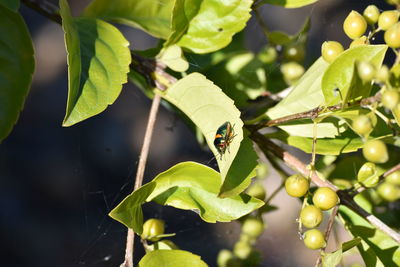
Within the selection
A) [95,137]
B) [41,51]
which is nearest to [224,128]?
[95,137]

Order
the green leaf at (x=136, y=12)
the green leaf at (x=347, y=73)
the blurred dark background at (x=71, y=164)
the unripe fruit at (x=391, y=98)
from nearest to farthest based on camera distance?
the unripe fruit at (x=391, y=98) < the green leaf at (x=347, y=73) < the green leaf at (x=136, y=12) < the blurred dark background at (x=71, y=164)

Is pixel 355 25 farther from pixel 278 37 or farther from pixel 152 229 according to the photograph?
pixel 152 229

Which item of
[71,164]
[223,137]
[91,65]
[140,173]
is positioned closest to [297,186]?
[223,137]

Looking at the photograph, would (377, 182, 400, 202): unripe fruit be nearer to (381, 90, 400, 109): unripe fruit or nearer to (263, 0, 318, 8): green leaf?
(263, 0, 318, 8): green leaf

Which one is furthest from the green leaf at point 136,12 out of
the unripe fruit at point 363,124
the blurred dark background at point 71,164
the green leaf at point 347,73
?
the blurred dark background at point 71,164

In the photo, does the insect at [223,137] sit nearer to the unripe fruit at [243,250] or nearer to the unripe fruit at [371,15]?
the unripe fruit at [371,15]
